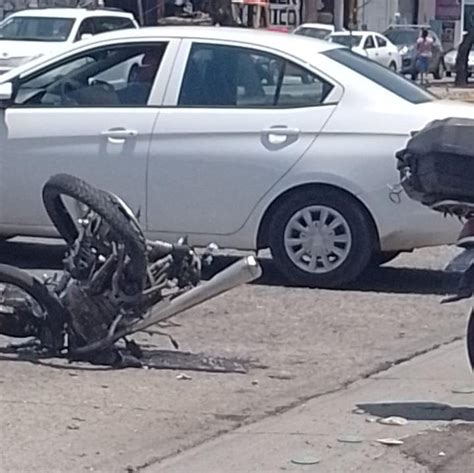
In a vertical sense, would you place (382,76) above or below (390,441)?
above

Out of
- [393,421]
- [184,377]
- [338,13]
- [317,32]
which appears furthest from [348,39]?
[393,421]

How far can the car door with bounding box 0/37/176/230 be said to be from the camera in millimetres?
10523

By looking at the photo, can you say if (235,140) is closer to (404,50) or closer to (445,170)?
(445,170)

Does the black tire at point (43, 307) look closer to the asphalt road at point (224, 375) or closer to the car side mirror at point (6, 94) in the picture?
the asphalt road at point (224, 375)

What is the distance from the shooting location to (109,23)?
29.5 meters

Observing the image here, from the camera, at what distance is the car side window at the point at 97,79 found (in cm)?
1066

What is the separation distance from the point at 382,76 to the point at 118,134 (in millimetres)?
1811

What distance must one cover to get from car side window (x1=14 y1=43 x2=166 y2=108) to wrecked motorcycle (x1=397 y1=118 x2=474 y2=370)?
3284mm

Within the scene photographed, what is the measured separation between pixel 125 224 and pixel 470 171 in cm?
174

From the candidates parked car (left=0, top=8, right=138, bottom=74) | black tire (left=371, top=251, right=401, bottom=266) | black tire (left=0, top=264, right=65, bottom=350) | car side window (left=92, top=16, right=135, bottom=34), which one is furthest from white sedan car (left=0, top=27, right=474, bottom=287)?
car side window (left=92, top=16, right=135, bottom=34)

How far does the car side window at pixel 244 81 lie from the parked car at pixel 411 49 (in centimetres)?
3589

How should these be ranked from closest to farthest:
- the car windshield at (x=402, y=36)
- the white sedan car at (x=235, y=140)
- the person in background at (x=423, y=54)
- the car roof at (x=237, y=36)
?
1. the white sedan car at (x=235, y=140)
2. the car roof at (x=237, y=36)
3. the person in background at (x=423, y=54)
4. the car windshield at (x=402, y=36)

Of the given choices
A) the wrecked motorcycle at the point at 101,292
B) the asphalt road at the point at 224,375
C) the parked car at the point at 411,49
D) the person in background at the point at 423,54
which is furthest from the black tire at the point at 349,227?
the parked car at the point at 411,49

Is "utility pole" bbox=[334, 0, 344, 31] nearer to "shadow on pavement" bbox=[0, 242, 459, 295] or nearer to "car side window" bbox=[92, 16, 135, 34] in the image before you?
"car side window" bbox=[92, 16, 135, 34]
